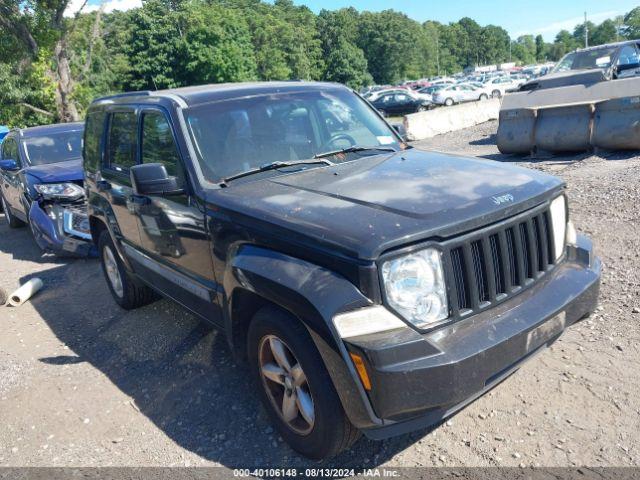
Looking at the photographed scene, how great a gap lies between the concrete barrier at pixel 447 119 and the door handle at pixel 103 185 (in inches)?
507

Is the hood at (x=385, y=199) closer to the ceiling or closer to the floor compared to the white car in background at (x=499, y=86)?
closer to the ceiling

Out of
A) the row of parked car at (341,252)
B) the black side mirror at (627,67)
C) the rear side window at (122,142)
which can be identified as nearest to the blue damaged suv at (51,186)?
the rear side window at (122,142)

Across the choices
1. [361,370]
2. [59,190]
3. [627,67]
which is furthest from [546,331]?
[627,67]

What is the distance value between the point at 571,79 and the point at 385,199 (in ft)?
35.0

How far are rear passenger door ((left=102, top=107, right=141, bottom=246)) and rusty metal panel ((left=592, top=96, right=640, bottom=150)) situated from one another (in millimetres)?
8192

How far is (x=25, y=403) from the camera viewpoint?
13.3 ft

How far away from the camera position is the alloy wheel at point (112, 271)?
548 cm

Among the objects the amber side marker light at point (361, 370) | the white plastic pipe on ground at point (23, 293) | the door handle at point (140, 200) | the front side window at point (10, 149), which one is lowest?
the white plastic pipe on ground at point (23, 293)

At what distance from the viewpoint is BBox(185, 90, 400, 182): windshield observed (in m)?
3.68

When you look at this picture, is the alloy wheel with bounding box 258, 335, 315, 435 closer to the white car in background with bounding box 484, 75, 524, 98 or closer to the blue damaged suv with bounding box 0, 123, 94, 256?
the blue damaged suv with bounding box 0, 123, 94, 256

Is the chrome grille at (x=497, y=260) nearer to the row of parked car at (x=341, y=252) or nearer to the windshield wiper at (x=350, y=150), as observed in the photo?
the row of parked car at (x=341, y=252)

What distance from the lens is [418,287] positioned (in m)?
2.54

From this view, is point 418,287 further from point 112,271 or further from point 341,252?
point 112,271

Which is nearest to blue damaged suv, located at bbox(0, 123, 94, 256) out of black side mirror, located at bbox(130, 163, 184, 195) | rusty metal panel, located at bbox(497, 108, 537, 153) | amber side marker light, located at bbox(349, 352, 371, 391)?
black side mirror, located at bbox(130, 163, 184, 195)
